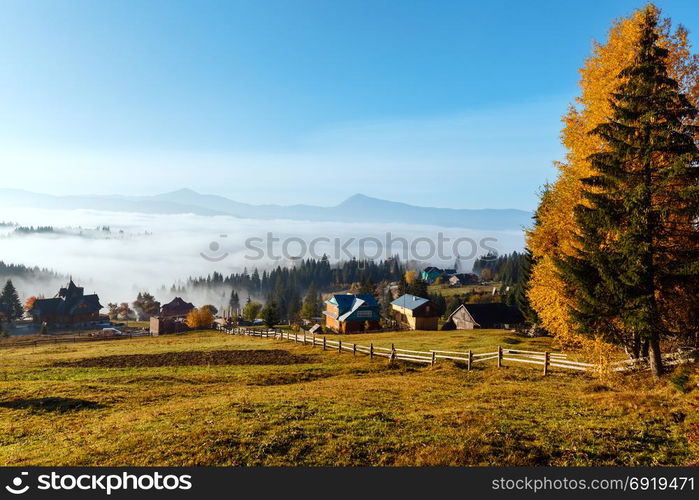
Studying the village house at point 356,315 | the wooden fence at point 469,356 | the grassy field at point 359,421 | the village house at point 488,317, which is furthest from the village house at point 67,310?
the grassy field at point 359,421

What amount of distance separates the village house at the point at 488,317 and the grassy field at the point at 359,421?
5942cm

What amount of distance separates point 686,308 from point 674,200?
418 cm

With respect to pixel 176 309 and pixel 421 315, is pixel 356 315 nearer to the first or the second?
pixel 421 315

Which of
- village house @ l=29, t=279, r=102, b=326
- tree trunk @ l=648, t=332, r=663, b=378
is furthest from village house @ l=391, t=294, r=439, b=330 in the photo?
village house @ l=29, t=279, r=102, b=326

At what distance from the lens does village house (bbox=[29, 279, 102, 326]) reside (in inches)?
5039

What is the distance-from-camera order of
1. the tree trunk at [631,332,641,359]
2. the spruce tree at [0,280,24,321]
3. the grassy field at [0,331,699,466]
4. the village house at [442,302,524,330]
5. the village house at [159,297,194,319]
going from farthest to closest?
the village house at [159,297,194,319]
the spruce tree at [0,280,24,321]
the village house at [442,302,524,330]
the tree trunk at [631,332,641,359]
the grassy field at [0,331,699,466]

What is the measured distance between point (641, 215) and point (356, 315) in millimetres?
67483

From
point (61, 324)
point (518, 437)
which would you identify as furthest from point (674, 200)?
point (61, 324)

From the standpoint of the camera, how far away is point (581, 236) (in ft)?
52.0

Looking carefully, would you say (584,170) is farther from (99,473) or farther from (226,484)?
(99,473)

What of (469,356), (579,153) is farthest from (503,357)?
(579,153)

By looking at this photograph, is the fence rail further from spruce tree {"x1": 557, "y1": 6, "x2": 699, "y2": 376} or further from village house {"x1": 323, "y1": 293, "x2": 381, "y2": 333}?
village house {"x1": 323, "y1": 293, "x2": 381, "y2": 333}

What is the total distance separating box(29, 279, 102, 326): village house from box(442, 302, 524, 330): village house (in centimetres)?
12065

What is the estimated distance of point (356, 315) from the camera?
79875mm
